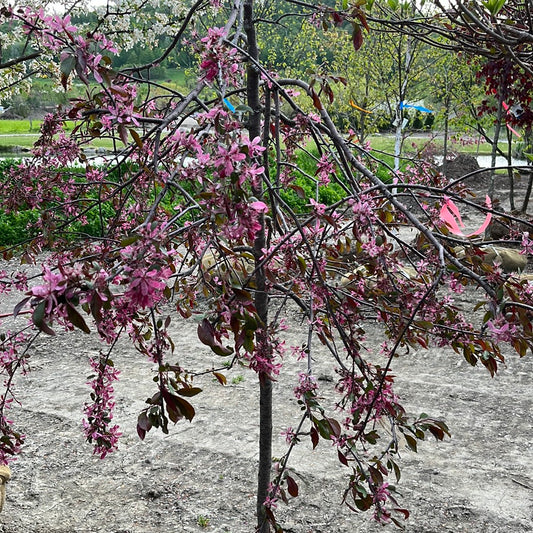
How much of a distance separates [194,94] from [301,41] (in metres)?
12.2

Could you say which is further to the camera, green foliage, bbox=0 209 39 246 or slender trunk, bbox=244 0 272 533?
green foliage, bbox=0 209 39 246

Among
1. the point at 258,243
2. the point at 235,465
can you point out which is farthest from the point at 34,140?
the point at 258,243

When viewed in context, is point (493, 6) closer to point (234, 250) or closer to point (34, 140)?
point (234, 250)

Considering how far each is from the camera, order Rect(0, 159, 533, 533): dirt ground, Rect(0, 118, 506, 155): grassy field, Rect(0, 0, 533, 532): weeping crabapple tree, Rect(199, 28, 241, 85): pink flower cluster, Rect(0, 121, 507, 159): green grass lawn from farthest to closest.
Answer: Rect(0, 121, 507, 159): green grass lawn, Rect(0, 118, 506, 155): grassy field, Rect(0, 159, 533, 533): dirt ground, Rect(199, 28, 241, 85): pink flower cluster, Rect(0, 0, 533, 532): weeping crabapple tree

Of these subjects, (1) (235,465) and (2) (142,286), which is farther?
(1) (235,465)

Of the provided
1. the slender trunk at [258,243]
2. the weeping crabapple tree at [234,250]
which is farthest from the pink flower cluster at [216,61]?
the slender trunk at [258,243]

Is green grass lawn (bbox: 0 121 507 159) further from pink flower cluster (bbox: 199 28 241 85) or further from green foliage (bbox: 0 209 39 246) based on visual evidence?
pink flower cluster (bbox: 199 28 241 85)

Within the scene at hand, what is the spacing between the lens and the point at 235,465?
11.1ft

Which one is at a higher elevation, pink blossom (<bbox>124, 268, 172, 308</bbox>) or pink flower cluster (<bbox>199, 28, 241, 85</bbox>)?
pink flower cluster (<bbox>199, 28, 241, 85</bbox>)

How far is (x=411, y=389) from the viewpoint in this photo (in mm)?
4395

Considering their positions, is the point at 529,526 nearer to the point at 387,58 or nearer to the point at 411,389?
the point at 411,389

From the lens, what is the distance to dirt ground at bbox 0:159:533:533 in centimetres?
291

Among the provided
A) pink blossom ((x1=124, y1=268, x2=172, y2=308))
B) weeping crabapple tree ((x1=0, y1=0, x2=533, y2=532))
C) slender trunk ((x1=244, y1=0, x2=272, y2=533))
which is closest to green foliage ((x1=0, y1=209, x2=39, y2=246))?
weeping crabapple tree ((x1=0, y1=0, x2=533, y2=532))

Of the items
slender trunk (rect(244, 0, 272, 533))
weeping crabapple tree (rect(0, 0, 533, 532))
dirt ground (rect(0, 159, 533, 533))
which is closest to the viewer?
weeping crabapple tree (rect(0, 0, 533, 532))
